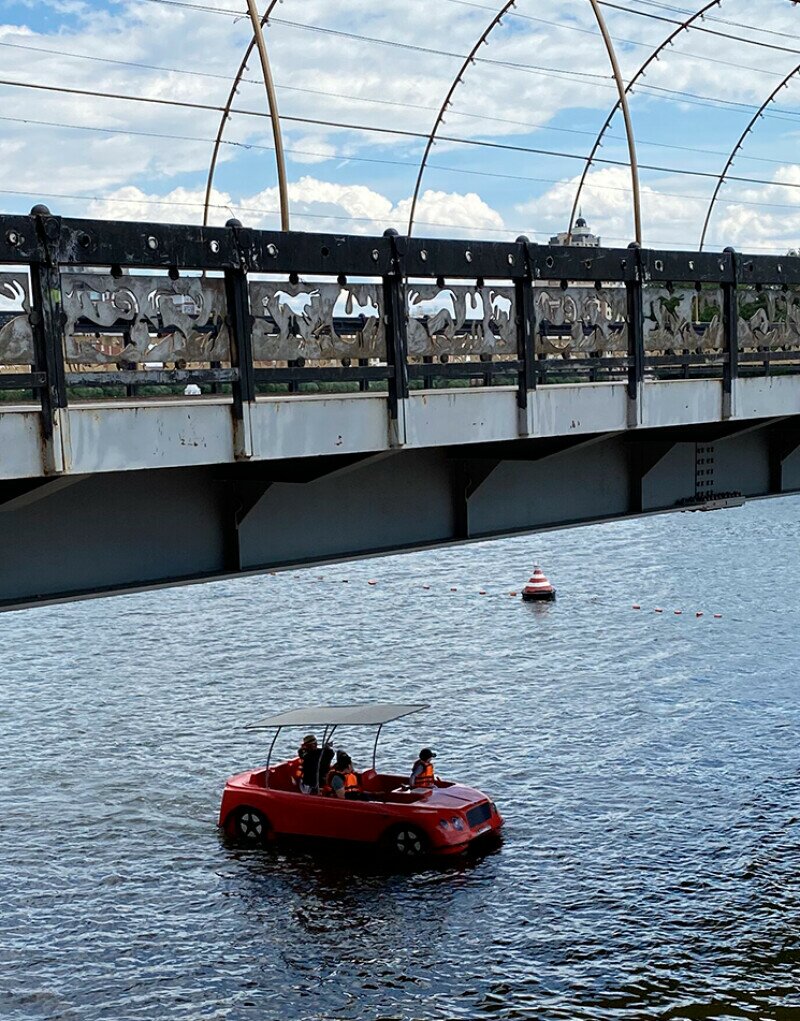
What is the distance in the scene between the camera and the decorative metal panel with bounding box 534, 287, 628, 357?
1507 cm

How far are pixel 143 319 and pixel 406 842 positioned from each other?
2201 centimetres

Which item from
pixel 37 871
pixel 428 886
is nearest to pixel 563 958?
pixel 428 886

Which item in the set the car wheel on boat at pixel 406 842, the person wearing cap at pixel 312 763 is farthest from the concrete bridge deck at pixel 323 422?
the person wearing cap at pixel 312 763

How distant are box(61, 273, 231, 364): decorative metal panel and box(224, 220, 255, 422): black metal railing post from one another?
0.06m

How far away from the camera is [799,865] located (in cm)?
3003

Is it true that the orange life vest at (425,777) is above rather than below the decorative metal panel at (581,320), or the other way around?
below

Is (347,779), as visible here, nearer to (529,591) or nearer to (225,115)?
(225,115)

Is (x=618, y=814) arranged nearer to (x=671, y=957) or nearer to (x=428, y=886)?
(x=428, y=886)

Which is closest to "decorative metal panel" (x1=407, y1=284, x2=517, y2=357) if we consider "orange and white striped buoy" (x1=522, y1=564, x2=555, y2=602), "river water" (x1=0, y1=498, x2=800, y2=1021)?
"river water" (x1=0, y1=498, x2=800, y2=1021)

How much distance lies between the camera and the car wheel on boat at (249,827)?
32.9 meters

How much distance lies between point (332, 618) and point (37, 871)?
2738cm

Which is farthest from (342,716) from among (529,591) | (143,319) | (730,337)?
(529,591)

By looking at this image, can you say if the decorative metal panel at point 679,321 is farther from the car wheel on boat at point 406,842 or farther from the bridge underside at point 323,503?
the car wheel on boat at point 406,842

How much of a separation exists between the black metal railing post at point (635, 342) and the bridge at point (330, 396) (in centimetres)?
3
